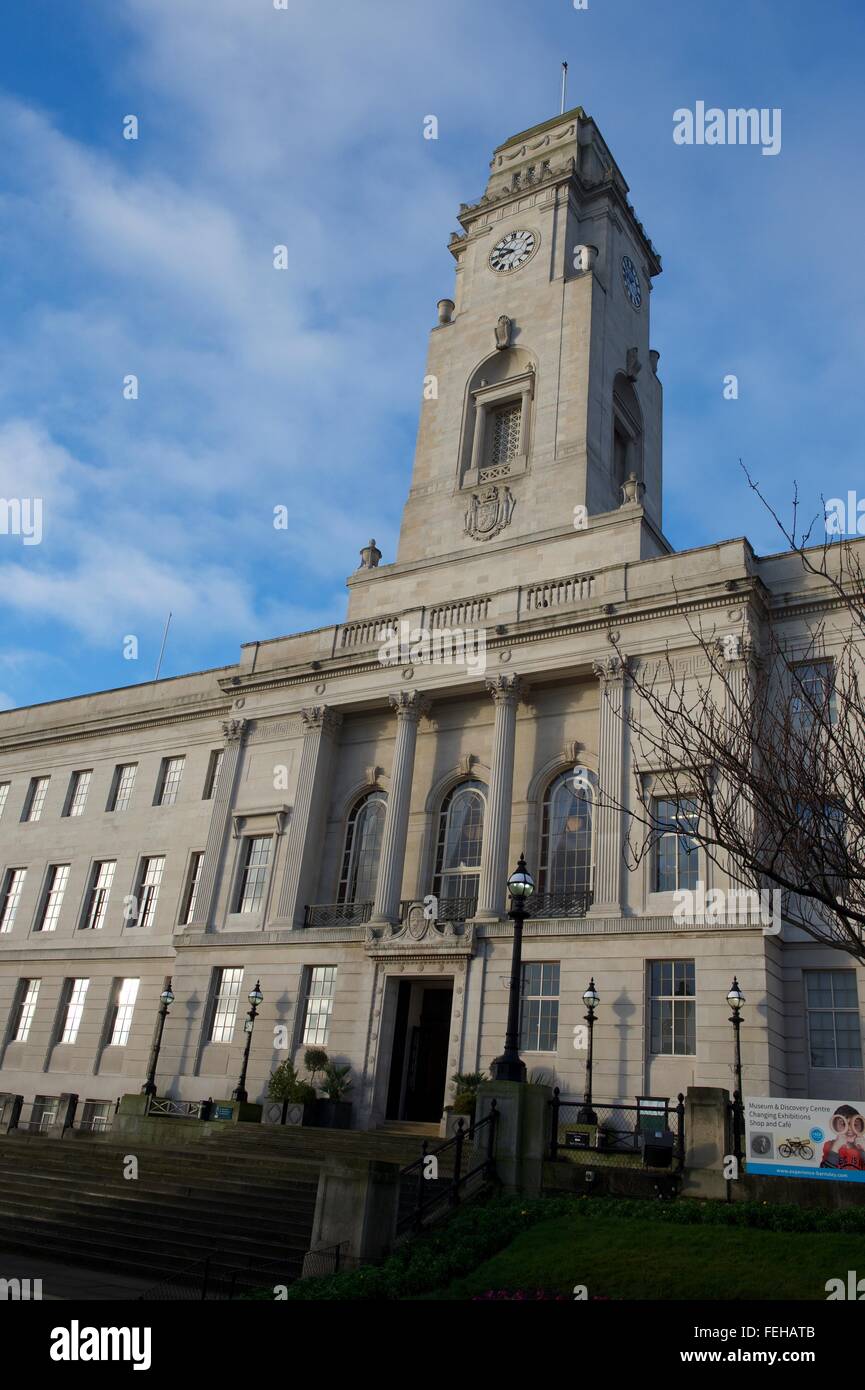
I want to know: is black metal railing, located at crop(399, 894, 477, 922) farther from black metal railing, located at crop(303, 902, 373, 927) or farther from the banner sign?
the banner sign

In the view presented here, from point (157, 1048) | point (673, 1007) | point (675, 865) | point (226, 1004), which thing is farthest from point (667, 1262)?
point (226, 1004)

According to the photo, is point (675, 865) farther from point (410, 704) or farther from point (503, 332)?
point (503, 332)

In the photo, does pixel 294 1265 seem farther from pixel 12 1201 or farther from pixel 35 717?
pixel 35 717

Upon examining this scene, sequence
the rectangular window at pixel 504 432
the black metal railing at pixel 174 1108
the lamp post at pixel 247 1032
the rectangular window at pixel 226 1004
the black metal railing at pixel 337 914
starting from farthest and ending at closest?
1. the rectangular window at pixel 504 432
2. the rectangular window at pixel 226 1004
3. the black metal railing at pixel 337 914
4. the black metal railing at pixel 174 1108
5. the lamp post at pixel 247 1032

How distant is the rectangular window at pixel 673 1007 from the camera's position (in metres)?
24.9

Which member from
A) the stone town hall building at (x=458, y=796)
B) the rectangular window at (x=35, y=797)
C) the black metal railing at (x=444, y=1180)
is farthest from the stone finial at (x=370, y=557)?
the black metal railing at (x=444, y=1180)

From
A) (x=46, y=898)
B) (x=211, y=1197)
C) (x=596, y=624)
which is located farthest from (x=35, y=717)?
(x=211, y=1197)

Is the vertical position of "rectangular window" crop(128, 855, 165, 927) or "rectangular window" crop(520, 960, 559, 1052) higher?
"rectangular window" crop(128, 855, 165, 927)

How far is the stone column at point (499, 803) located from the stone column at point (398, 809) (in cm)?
268

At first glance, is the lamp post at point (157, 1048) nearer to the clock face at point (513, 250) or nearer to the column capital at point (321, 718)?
the column capital at point (321, 718)

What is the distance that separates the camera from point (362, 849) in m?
33.8

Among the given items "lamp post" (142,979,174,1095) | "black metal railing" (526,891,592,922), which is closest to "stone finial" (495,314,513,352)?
"black metal railing" (526,891,592,922)

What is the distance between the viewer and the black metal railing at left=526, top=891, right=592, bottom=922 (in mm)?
28031

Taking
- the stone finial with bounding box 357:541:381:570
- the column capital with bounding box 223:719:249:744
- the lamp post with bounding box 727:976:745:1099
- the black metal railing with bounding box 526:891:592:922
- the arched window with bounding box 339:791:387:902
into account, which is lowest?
the lamp post with bounding box 727:976:745:1099
